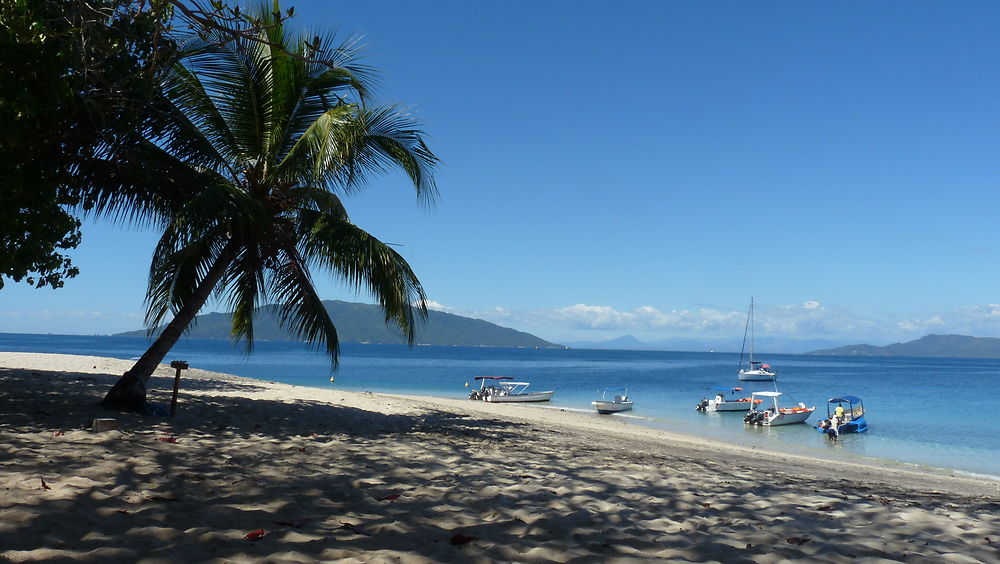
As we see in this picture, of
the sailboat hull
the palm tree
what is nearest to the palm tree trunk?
the palm tree

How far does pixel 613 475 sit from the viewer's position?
22.9 feet

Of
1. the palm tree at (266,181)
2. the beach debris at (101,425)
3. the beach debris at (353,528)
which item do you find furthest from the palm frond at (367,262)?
the beach debris at (353,528)

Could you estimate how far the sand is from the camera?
3750mm

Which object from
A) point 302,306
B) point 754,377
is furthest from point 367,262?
point 754,377

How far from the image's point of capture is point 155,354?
8.90m

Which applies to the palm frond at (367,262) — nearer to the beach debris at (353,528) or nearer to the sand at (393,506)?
the sand at (393,506)

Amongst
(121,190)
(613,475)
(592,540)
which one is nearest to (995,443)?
(613,475)

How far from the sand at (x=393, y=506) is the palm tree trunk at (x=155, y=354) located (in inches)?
14.1

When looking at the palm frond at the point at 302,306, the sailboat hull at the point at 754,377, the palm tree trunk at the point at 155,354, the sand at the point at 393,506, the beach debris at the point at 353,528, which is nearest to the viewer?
the sand at the point at 393,506

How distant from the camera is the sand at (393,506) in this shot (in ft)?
12.3

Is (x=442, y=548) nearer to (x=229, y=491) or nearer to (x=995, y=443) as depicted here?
(x=229, y=491)

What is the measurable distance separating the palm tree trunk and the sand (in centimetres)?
36

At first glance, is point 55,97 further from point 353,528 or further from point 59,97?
point 353,528

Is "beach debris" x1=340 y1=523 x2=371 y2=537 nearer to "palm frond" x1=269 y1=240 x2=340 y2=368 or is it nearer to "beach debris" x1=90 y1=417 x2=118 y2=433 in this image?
"beach debris" x1=90 y1=417 x2=118 y2=433
